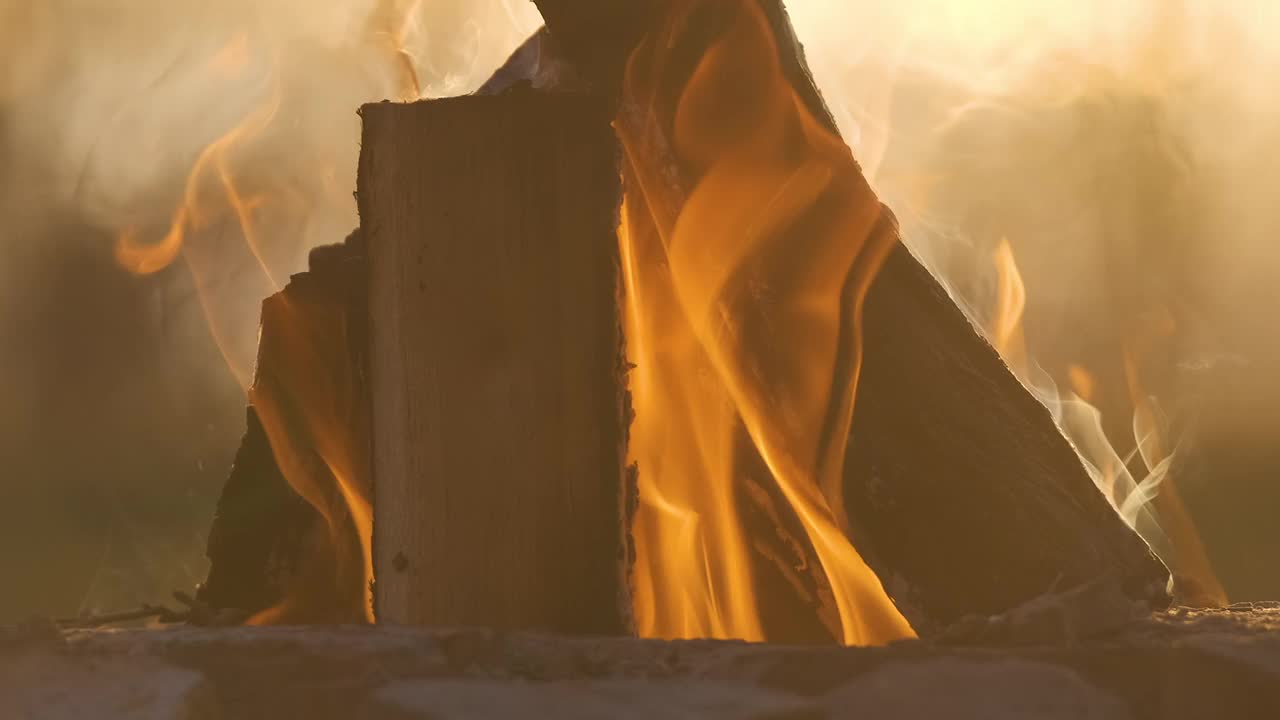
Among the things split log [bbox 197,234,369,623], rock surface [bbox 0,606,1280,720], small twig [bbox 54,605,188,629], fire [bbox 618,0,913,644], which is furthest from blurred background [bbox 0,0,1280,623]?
rock surface [bbox 0,606,1280,720]

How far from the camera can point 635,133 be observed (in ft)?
9.70

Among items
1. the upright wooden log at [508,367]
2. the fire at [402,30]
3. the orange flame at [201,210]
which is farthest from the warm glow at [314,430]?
the orange flame at [201,210]

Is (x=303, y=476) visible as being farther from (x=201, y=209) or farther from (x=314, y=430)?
(x=201, y=209)

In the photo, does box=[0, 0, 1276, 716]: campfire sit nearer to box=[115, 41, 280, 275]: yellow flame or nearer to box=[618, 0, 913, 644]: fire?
box=[618, 0, 913, 644]: fire

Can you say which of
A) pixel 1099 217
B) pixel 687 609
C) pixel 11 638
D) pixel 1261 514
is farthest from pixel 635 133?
pixel 1261 514

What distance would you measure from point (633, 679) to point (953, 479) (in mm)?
1007

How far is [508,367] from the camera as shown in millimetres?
2439

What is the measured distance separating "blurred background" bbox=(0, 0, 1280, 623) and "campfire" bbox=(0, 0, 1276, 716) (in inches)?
103

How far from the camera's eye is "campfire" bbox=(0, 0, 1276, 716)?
96.4 inches

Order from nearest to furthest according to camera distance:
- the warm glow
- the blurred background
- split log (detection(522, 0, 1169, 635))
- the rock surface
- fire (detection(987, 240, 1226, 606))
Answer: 1. the rock surface
2. split log (detection(522, 0, 1169, 635))
3. the warm glow
4. fire (detection(987, 240, 1226, 606))
5. the blurred background

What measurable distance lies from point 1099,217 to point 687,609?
14.2 feet

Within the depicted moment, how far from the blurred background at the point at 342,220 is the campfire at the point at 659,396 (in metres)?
2.60

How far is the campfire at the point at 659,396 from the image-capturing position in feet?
8.04

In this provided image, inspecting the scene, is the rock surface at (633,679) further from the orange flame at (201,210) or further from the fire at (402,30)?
the orange flame at (201,210)
